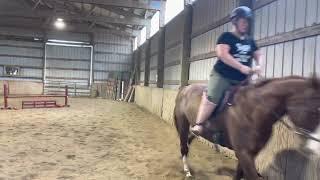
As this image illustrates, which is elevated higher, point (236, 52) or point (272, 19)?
point (272, 19)

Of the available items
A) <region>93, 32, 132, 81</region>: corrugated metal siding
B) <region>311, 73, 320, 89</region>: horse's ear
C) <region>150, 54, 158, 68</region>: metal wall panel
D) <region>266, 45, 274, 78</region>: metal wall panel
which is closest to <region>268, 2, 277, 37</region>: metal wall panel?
<region>266, 45, 274, 78</region>: metal wall panel

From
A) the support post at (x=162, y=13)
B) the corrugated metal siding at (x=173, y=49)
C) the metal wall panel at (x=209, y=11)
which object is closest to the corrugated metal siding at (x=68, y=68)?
the support post at (x=162, y=13)

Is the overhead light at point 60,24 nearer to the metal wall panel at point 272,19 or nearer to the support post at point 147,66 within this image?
the support post at point 147,66

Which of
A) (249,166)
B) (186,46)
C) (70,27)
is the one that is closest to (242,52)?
(249,166)

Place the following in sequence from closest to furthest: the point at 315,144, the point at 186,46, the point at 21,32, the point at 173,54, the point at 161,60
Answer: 1. the point at 315,144
2. the point at 186,46
3. the point at 173,54
4. the point at 161,60
5. the point at 21,32

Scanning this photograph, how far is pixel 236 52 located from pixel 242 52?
Answer: 6 cm

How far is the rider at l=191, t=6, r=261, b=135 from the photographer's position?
3479 mm

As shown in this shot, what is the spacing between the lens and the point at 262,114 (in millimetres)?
3070

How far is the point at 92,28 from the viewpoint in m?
24.4

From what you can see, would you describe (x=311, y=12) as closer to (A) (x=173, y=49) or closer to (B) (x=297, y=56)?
(B) (x=297, y=56)

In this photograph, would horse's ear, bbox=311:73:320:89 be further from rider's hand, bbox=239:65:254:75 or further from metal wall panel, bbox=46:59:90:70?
metal wall panel, bbox=46:59:90:70

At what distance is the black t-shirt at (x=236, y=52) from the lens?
11.8ft

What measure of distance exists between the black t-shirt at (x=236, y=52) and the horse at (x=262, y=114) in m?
0.26

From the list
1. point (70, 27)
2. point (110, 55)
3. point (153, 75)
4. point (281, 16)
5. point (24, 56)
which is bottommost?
point (153, 75)
